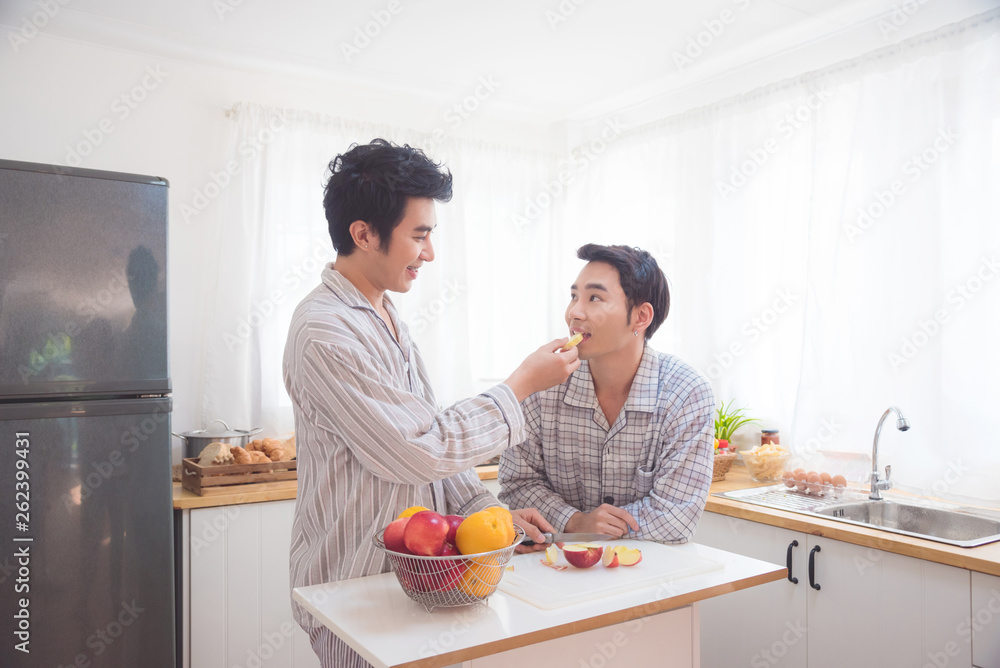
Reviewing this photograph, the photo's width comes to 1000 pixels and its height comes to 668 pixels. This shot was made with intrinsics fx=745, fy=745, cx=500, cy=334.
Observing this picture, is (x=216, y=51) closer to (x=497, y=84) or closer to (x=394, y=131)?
(x=394, y=131)

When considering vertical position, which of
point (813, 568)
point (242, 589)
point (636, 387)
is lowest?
point (242, 589)

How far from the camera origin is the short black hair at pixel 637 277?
76.4 inches

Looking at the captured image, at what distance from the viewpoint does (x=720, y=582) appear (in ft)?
4.49

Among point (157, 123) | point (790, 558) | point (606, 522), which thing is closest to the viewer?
point (606, 522)

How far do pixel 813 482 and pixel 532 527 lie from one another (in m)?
1.55

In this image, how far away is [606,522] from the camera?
5.64 feet

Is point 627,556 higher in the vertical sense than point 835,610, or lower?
higher

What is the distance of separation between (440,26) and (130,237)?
151cm

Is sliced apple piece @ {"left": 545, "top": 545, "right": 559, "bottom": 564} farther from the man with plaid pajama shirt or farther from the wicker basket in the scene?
the wicker basket

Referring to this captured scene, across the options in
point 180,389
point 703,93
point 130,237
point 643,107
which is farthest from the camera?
point 643,107

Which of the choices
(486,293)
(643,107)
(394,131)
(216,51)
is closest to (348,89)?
(394,131)

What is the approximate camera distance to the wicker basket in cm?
304

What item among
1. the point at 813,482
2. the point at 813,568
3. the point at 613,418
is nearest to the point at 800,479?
the point at 813,482

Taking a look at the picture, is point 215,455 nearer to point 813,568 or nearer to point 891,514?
point 813,568
